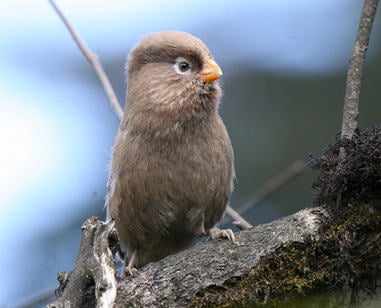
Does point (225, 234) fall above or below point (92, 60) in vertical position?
below

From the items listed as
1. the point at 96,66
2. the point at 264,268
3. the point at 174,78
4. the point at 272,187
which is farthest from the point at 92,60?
the point at 264,268

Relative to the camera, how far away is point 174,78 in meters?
5.37

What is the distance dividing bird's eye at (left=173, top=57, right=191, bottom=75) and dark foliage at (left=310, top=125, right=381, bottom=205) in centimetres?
137

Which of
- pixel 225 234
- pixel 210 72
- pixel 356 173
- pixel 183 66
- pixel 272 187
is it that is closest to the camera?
pixel 356 173

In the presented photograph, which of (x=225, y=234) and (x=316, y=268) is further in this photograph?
(x=225, y=234)

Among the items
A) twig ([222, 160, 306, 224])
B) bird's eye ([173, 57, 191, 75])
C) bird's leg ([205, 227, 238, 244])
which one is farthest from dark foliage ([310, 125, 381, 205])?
bird's eye ([173, 57, 191, 75])

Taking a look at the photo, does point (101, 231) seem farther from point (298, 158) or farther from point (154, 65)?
point (298, 158)

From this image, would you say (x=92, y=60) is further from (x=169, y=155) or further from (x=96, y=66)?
(x=169, y=155)

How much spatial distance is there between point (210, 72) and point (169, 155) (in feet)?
2.08

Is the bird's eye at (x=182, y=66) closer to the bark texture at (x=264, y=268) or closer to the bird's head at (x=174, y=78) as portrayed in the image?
the bird's head at (x=174, y=78)

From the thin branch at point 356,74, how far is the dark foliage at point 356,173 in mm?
119

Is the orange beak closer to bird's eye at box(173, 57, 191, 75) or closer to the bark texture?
bird's eye at box(173, 57, 191, 75)

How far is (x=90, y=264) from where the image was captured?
404 cm

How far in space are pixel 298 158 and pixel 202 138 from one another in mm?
2522
